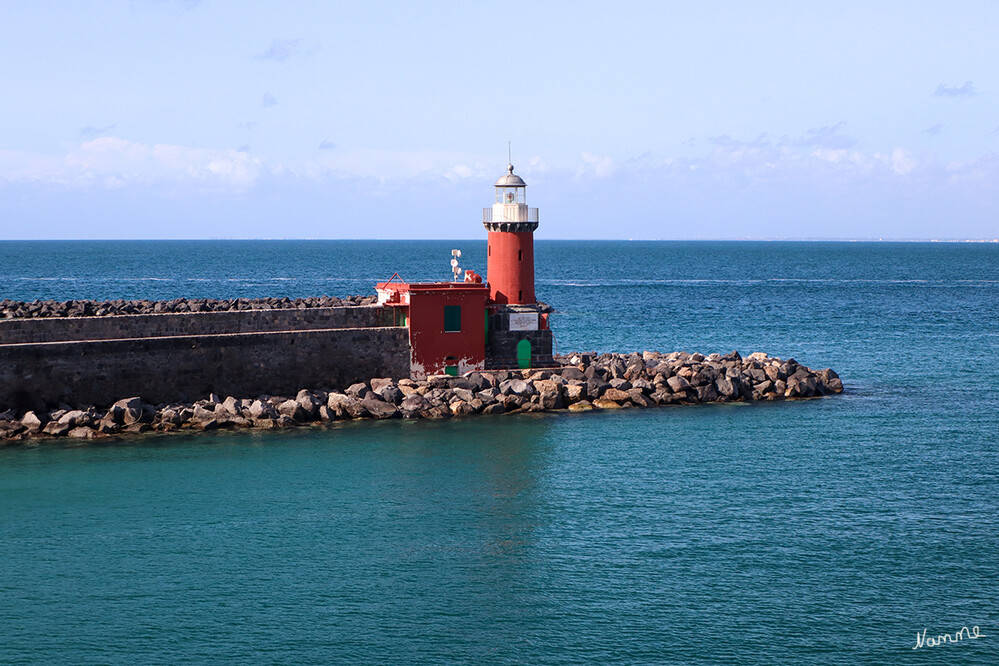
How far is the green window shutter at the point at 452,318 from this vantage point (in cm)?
2820

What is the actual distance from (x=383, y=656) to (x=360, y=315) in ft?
54.0

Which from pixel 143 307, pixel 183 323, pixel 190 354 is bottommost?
pixel 190 354

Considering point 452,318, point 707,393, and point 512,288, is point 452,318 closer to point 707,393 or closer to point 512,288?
point 512,288

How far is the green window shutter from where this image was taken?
28.2 m

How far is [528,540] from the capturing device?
1755cm

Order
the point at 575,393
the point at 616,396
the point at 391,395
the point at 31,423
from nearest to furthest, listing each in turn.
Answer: the point at 31,423 → the point at 391,395 → the point at 575,393 → the point at 616,396

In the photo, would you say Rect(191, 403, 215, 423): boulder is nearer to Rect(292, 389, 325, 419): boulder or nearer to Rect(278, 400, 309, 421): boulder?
Rect(278, 400, 309, 421): boulder

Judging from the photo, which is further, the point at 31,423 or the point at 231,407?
the point at 231,407

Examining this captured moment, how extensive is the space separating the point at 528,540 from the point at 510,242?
13.0 m

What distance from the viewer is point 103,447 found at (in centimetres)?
2305

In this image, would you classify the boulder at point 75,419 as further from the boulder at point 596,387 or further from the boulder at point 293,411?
the boulder at point 596,387

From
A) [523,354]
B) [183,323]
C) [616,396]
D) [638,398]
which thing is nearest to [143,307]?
[183,323]

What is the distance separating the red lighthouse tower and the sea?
417 cm

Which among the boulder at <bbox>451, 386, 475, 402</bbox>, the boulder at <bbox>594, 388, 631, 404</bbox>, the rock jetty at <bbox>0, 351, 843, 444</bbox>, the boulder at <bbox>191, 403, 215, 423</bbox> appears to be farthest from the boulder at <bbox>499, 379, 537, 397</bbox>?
the boulder at <bbox>191, 403, 215, 423</bbox>
